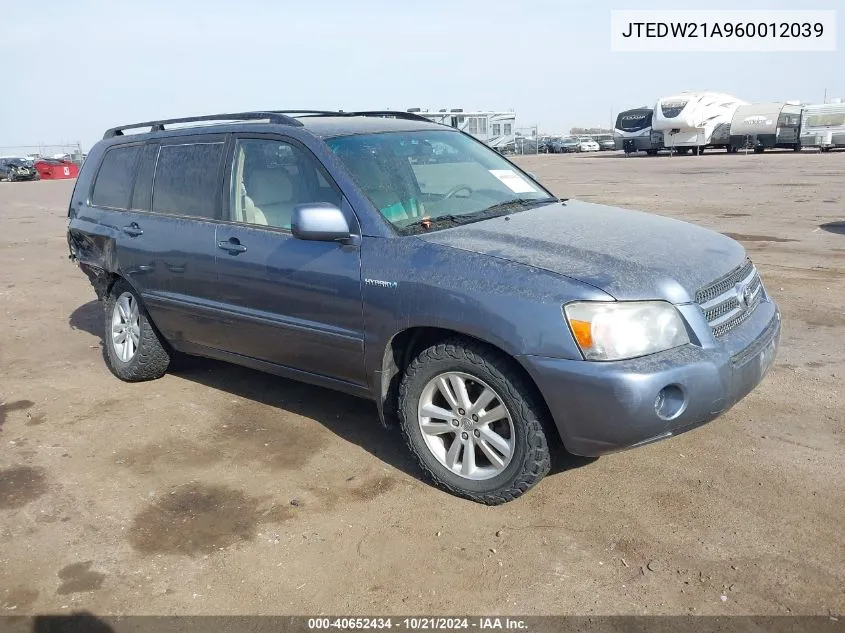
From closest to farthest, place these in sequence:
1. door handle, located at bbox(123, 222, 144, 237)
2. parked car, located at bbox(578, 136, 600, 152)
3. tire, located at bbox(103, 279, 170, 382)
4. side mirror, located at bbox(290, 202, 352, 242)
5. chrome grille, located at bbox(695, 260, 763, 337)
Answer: chrome grille, located at bbox(695, 260, 763, 337) < side mirror, located at bbox(290, 202, 352, 242) < door handle, located at bbox(123, 222, 144, 237) < tire, located at bbox(103, 279, 170, 382) < parked car, located at bbox(578, 136, 600, 152)

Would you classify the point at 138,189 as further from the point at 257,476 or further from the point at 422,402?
the point at 422,402

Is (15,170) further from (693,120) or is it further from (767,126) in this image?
(767,126)

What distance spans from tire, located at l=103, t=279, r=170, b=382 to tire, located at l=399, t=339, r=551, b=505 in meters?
2.46

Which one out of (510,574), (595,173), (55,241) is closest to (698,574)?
(510,574)

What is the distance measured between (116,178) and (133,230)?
0.67 meters

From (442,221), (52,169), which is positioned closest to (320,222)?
(442,221)

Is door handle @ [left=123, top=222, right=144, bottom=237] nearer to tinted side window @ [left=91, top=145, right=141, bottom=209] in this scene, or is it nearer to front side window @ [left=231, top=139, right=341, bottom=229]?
tinted side window @ [left=91, top=145, right=141, bottom=209]

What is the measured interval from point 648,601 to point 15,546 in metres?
2.74

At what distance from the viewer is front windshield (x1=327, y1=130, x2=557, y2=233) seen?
3873 mm

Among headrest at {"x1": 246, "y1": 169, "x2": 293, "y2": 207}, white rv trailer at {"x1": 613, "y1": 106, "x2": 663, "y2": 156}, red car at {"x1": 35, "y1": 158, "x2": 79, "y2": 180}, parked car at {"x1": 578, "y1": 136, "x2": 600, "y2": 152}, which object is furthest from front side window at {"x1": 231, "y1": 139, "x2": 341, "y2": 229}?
parked car at {"x1": 578, "y1": 136, "x2": 600, "y2": 152}

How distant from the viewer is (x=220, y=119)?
4.86 m

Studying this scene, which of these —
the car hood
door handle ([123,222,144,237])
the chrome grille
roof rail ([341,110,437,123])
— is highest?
roof rail ([341,110,437,123])

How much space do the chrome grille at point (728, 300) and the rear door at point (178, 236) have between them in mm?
2761

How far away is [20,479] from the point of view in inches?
157
